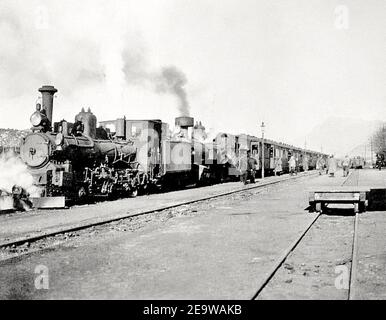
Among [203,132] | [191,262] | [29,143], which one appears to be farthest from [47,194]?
[203,132]

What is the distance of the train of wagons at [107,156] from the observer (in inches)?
493

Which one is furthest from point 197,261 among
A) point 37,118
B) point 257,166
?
point 257,166

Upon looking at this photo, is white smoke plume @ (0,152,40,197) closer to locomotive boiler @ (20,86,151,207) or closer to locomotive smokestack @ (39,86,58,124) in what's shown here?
locomotive boiler @ (20,86,151,207)

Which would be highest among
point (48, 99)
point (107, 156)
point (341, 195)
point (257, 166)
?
point (48, 99)

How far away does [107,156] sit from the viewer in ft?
50.2

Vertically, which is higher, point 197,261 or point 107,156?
point 107,156

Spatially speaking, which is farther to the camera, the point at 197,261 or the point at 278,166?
the point at 278,166

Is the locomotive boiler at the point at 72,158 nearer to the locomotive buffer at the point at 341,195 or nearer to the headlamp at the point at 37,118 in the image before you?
the headlamp at the point at 37,118

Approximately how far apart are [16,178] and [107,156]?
3.63 meters

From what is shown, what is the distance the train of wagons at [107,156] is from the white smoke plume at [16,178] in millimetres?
177

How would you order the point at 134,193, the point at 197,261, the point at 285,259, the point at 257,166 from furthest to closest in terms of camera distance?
the point at 257,166 < the point at 134,193 < the point at 285,259 < the point at 197,261

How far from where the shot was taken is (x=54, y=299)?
4.50 meters

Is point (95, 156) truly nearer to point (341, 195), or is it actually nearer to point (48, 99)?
point (48, 99)

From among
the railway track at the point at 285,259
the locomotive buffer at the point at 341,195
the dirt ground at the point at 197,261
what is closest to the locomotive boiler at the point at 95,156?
the dirt ground at the point at 197,261
